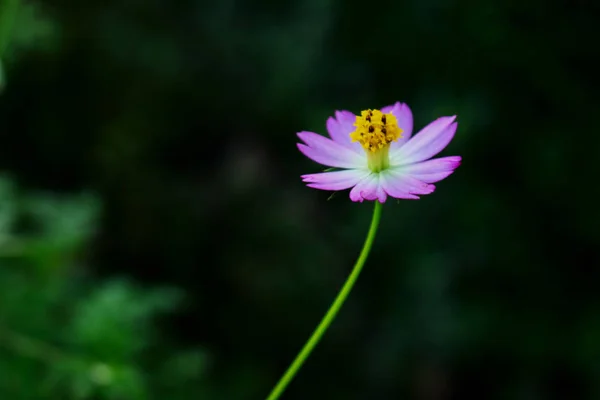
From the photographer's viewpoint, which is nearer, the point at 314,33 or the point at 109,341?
the point at 109,341

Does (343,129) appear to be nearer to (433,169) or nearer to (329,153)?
(329,153)

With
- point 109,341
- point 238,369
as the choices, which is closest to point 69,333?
point 109,341

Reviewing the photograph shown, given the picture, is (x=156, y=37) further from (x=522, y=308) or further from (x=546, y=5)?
(x=522, y=308)

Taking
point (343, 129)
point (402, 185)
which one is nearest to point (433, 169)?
point (402, 185)

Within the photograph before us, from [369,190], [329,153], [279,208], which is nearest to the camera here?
[369,190]

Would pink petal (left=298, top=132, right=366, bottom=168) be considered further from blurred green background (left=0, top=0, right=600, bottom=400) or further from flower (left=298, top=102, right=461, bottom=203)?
blurred green background (left=0, top=0, right=600, bottom=400)

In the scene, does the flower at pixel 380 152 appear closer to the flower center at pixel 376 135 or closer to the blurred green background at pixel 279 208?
the flower center at pixel 376 135
